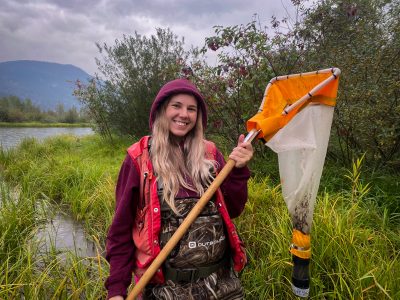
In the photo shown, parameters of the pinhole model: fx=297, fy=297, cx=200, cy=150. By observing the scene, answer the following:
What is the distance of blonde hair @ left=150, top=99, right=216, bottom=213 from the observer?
5.40ft

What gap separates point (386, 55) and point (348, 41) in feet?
3.44

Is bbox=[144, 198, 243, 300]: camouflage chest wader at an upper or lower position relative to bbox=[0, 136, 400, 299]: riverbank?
upper

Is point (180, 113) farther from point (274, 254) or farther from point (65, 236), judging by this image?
point (65, 236)

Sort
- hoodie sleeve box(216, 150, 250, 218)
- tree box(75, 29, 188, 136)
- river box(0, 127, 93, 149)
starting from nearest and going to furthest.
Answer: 1. hoodie sleeve box(216, 150, 250, 218)
2. tree box(75, 29, 188, 136)
3. river box(0, 127, 93, 149)

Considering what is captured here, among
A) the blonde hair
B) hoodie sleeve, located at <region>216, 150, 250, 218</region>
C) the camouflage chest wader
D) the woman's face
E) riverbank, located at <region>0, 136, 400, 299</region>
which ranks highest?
the woman's face

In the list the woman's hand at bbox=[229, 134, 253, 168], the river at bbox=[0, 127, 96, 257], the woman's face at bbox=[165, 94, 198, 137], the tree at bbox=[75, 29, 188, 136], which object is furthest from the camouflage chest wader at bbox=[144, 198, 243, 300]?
the tree at bbox=[75, 29, 188, 136]

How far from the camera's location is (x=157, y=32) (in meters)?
10.1

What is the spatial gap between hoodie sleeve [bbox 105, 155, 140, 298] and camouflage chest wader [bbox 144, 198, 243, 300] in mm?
174

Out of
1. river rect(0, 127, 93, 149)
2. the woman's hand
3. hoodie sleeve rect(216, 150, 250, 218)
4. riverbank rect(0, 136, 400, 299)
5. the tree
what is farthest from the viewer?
river rect(0, 127, 93, 149)

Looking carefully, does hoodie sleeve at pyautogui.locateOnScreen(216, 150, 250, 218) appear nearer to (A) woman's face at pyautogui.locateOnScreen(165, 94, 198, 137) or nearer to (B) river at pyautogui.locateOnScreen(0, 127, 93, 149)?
(A) woman's face at pyautogui.locateOnScreen(165, 94, 198, 137)

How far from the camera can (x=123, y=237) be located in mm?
1647

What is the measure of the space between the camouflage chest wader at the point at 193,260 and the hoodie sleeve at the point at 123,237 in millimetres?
174

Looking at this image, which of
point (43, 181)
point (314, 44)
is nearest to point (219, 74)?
point (314, 44)

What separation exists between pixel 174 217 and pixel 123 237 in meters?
0.31
